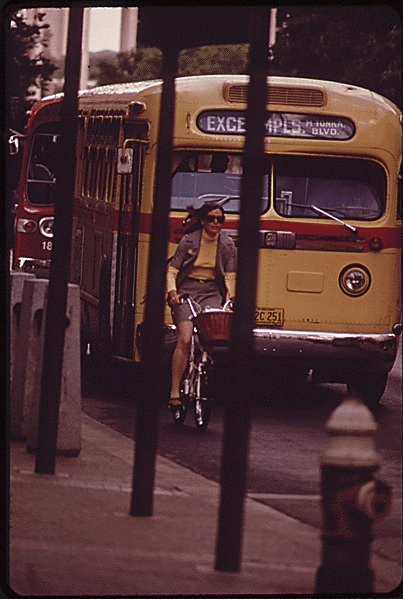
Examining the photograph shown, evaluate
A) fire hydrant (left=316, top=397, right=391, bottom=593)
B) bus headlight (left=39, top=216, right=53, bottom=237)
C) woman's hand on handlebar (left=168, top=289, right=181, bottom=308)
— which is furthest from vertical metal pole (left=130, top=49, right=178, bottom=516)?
fire hydrant (left=316, top=397, right=391, bottom=593)

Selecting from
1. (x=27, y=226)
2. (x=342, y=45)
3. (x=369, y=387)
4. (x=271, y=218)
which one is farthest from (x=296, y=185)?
(x=27, y=226)

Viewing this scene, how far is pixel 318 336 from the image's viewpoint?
29.6ft

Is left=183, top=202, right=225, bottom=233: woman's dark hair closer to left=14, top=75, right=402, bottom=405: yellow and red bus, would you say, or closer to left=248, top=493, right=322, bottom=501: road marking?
left=14, top=75, right=402, bottom=405: yellow and red bus

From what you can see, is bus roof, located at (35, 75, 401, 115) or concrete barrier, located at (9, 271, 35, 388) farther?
concrete barrier, located at (9, 271, 35, 388)

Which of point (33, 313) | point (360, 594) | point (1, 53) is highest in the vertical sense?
point (1, 53)

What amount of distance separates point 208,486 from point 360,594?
50 centimetres

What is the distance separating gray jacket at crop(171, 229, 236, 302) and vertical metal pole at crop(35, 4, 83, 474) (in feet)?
1.30

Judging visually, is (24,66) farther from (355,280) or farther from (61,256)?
(355,280)

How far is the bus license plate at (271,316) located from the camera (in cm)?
897

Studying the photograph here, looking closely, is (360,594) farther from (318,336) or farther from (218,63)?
(218,63)

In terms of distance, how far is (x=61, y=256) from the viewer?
9.28 metres

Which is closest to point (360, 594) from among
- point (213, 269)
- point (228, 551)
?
point (228, 551)

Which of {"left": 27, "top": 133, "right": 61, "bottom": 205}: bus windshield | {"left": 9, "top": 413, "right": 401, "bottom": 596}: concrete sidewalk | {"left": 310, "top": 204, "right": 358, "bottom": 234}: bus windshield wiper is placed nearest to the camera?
{"left": 9, "top": 413, "right": 401, "bottom": 596}: concrete sidewalk

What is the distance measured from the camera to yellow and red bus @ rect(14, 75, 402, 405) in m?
9.02
